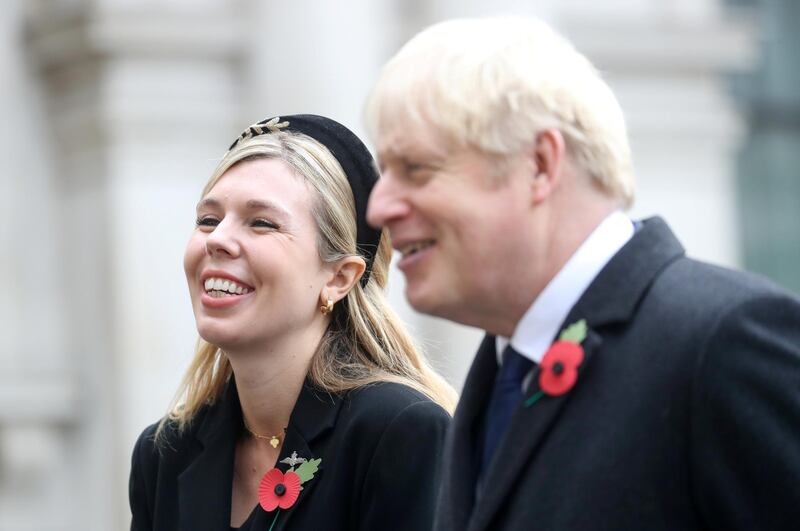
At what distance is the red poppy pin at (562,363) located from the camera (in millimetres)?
2604

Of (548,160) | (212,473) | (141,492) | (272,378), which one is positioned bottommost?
(141,492)

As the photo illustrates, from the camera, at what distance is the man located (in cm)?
247

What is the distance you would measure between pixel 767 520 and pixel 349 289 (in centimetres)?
166

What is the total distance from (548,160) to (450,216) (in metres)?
0.16

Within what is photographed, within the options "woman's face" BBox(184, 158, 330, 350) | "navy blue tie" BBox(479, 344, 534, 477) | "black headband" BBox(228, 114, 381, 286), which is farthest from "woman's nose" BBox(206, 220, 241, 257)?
"navy blue tie" BBox(479, 344, 534, 477)

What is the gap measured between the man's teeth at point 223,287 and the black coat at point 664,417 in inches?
48.3

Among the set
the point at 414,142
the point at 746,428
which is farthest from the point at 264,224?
the point at 746,428

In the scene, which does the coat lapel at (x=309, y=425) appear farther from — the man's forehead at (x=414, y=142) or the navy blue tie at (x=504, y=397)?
the man's forehead at (x=414, y=142)

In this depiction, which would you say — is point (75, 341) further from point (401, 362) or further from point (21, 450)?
point (401, 362)

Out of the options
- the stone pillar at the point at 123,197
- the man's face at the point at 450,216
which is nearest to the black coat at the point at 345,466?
the man's face at the point at 450,216

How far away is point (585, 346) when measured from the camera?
2607 millimetres

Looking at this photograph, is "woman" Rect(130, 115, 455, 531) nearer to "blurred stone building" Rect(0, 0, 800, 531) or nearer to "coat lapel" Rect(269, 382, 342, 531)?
"coat lapel" Rect(269, 382, 342, 531)

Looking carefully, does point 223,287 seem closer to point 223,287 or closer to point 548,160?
point 223,287

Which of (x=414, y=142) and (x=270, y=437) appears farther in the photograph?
(x=270, y=437)
